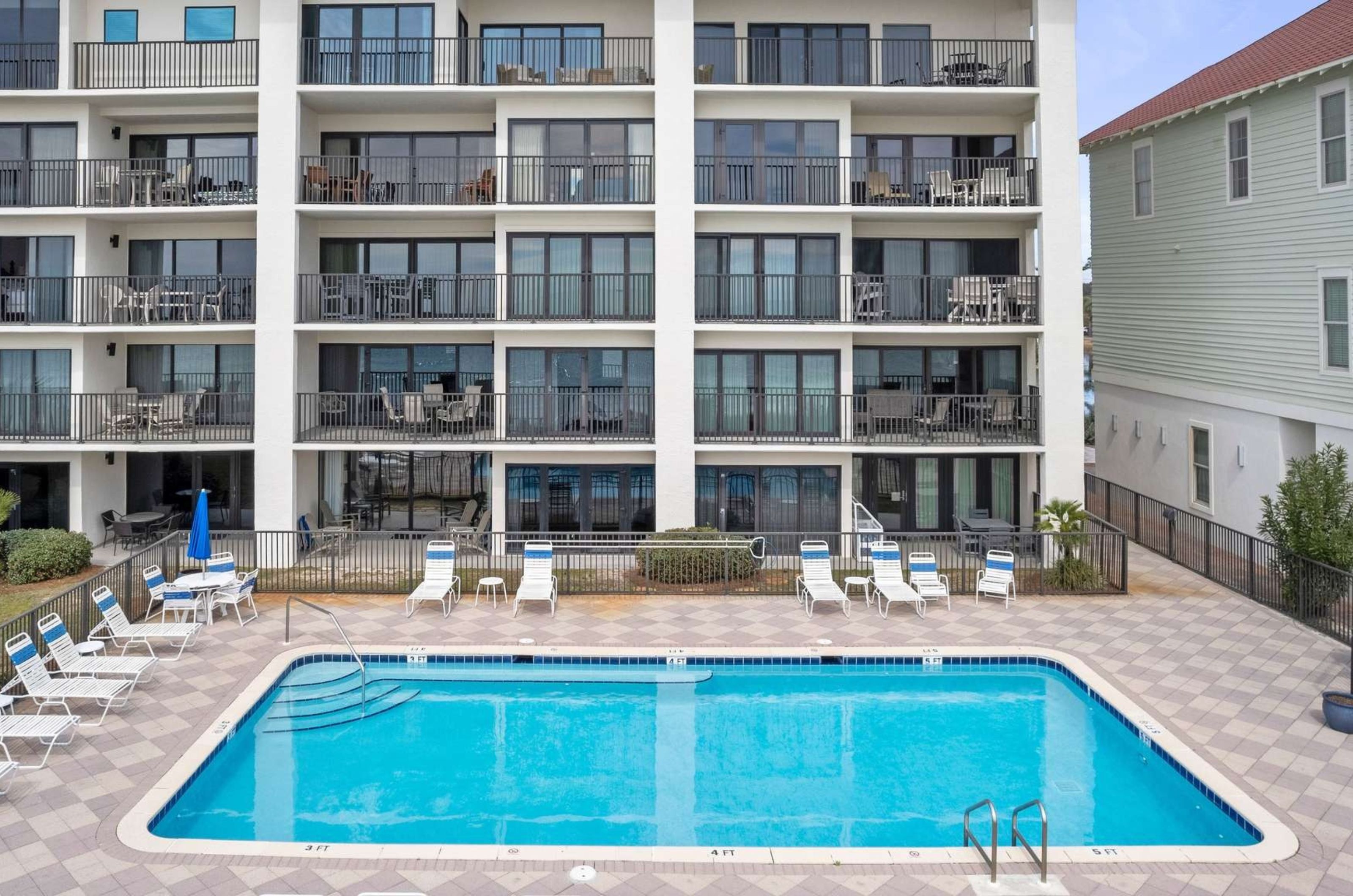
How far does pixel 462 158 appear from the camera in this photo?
70.6 ft

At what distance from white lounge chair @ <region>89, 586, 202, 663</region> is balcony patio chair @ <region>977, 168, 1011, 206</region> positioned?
17.2 m

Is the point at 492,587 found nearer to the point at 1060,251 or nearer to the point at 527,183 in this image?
the point at 527,183

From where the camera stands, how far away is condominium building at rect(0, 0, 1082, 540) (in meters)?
20.8

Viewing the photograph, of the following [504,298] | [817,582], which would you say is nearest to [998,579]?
[817,582]

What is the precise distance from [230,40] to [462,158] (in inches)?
233

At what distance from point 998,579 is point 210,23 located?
20552mm

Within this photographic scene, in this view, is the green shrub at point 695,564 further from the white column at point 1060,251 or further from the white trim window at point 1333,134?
the white trim window at point 1333,134

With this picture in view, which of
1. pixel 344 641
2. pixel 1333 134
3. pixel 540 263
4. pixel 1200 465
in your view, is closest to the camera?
pixel 344 641

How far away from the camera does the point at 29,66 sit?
71.0 ft

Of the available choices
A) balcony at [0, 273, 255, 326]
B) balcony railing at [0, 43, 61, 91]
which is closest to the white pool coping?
balcony at [0, 273, 255, 326]

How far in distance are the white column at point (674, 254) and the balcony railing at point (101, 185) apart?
8.79m

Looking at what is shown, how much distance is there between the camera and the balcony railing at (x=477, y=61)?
21438mm

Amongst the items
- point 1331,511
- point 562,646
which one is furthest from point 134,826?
point 1331,511

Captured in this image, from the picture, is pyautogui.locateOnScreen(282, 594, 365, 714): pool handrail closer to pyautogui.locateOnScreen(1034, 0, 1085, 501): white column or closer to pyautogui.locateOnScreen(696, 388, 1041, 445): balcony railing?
pyautogui.locateOnScreen(696, 388, 1041, 445): balcony railing
